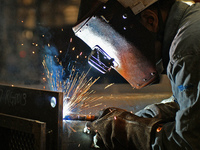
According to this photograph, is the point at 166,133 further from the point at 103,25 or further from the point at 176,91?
the point at 103,25

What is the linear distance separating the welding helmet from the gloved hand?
0.44 metres

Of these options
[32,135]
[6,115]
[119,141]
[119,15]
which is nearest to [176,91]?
[119,141]

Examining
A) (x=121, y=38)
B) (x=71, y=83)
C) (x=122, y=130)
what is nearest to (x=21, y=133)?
(x=122, y=130)

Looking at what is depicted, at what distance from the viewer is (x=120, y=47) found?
1658mm

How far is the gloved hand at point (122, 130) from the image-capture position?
4.28 ft

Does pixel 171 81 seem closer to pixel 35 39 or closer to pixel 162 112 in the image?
pixel 162 112

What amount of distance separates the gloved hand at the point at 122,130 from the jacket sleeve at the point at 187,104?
0.16 m

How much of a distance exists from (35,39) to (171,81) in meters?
2.00

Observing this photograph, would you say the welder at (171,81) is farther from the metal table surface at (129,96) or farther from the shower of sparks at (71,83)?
the shower of sparks at (71,83)

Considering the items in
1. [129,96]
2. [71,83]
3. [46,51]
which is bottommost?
[129,96]

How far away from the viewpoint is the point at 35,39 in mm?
2723

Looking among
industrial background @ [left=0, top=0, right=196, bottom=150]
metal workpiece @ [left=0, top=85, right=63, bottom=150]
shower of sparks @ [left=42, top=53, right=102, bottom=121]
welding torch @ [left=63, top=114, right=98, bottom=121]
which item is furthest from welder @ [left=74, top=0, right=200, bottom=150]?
shower of sparks @ [left=42, top=53, right=102, bottom=121]

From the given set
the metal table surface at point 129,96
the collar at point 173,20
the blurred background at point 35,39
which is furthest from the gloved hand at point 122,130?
the blurred background at point 35,39

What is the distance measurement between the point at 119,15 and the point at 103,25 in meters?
0.14
